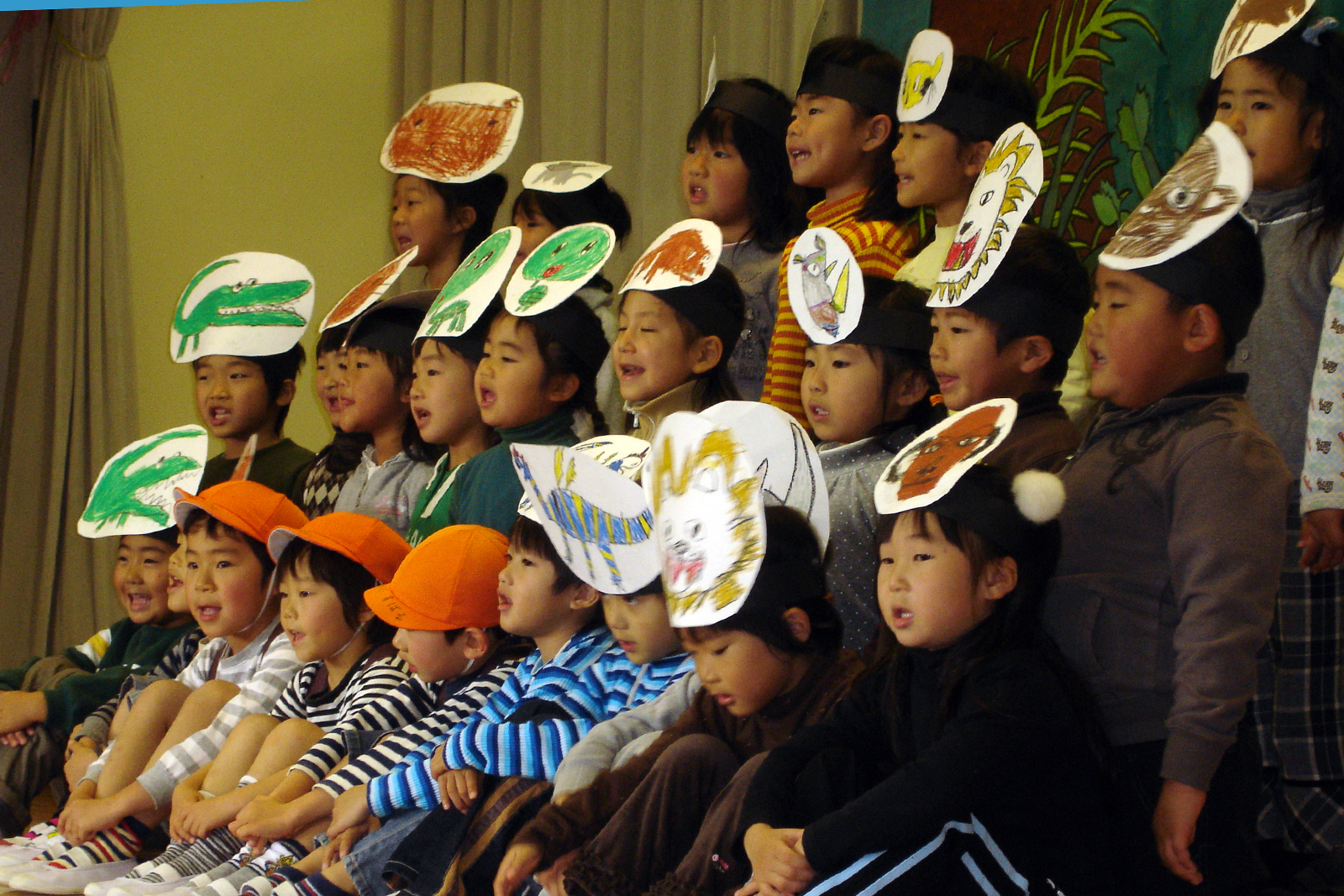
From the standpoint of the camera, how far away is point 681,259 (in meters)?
2.39

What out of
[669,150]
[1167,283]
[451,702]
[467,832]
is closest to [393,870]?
[467,832]

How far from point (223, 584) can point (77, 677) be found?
0.55 metres

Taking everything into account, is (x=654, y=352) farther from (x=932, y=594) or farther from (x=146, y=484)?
(x=146, y=484)

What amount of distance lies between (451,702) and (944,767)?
104 cm

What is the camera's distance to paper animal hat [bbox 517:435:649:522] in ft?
7.23

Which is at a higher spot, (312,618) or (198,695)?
(312,618)

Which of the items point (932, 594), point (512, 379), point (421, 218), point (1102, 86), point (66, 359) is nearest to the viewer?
point (932, 594)

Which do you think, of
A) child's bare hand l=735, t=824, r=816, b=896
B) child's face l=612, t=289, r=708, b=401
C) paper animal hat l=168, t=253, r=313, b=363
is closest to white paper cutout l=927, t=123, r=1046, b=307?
child's face l=612, t=289, r=708, b=401

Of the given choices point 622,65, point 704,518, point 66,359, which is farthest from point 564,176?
point 66,359

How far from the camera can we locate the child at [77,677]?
297 centimetres

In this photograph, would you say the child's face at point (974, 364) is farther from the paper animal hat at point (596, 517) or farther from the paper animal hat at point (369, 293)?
the paper animal hat at point (369, 293)

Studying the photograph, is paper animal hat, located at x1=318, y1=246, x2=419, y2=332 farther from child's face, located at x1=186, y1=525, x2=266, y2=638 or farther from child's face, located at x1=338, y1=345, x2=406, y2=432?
child's face, located at x1=186, y1=525, x2=266, y2=638

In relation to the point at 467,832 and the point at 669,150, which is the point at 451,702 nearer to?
the point at 467,832

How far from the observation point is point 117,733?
2.75 metres
